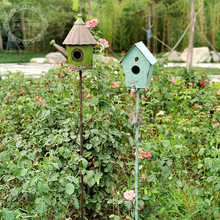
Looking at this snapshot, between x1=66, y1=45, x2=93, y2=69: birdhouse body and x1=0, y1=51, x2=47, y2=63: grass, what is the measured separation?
968 cm

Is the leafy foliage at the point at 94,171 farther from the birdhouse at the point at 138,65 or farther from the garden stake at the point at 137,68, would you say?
Answer: the birdhouse at the point at 138,65

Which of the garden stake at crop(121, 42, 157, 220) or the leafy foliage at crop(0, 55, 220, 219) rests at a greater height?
the garden stake at crop(121, 42, 157, 220)

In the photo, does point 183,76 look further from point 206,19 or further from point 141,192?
point 206,19

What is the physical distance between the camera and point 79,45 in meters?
1.58

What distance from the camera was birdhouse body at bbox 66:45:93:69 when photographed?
5.22ft

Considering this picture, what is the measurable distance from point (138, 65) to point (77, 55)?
34 cm

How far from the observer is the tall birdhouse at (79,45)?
1.56 meters

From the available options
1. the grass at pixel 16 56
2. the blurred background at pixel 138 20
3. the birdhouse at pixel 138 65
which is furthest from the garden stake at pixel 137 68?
the grass at pixel 16 56

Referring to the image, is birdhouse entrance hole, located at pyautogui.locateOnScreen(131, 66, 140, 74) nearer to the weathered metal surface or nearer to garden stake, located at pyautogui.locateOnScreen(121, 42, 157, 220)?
garden stake, located at pyautogui.locateOnScreen(121, 42, 157, 220)

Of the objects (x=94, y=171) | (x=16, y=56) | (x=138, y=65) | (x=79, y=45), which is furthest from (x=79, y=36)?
(x=16, y=56)

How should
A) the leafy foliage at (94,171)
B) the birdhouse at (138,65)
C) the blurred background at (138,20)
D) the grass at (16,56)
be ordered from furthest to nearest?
the grass at (16,56)
the blurred background at (138,20)
the birdhouse at (138,65)
the leafy foliage at (94,171)

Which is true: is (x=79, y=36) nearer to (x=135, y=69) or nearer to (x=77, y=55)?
(x=77, y=55)

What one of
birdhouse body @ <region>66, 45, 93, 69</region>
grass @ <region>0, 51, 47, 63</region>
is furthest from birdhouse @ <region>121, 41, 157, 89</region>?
grass @ <region>0, 51, 47, 63</region>

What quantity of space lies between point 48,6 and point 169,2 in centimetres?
501
